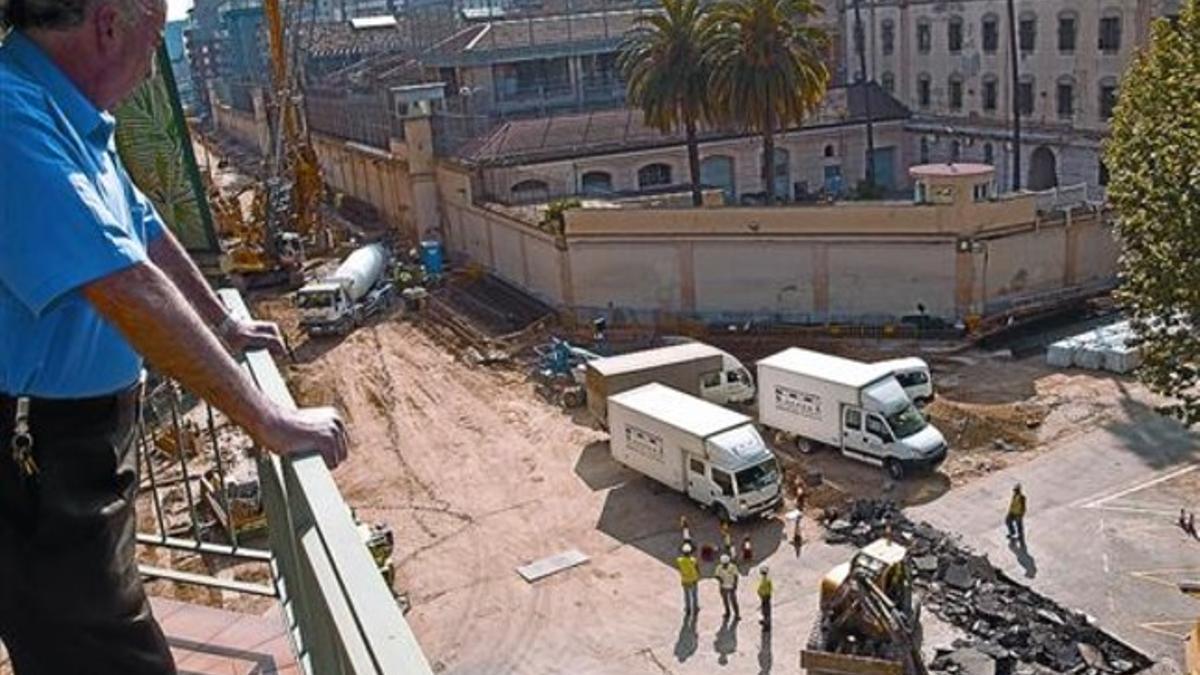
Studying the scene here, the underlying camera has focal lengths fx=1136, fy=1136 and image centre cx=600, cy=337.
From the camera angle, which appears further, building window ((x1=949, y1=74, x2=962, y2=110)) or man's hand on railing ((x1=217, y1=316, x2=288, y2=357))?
building window ((x1=949, y1=74, x2=962, y2=110))

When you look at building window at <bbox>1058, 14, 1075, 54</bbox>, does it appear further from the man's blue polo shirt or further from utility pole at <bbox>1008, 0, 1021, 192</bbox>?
the man's blue polo shirt

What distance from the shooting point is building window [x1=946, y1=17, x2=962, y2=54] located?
48406 mm

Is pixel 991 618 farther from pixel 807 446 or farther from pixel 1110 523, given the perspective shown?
pixel 807 446

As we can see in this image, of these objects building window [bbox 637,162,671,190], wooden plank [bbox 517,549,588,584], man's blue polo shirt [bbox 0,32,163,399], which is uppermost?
man's blue polo shirt [bbox 0,32,163,399]

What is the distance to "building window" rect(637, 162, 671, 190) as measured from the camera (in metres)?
43.2

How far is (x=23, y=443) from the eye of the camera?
2115mm

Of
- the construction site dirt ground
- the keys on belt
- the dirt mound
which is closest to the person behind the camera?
the keys on belt

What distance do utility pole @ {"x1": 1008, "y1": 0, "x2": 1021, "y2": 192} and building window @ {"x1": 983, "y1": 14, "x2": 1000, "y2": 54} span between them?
107 centimetres

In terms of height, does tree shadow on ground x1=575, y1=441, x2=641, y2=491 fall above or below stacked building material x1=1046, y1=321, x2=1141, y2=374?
below

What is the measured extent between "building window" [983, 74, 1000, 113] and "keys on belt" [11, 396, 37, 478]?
160ft

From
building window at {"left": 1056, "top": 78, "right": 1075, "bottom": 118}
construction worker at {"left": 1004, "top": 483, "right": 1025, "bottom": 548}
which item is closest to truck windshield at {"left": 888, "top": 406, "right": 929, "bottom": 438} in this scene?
construction worker at {"left": 1004, "top": 483, "right": 1025, "bottom": 548}

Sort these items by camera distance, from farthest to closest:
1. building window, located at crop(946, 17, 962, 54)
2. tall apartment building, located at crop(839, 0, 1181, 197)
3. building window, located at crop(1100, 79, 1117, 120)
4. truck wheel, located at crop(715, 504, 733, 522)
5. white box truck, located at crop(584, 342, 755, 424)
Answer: building window, located at crop(946, 17, 962, 54), tall apartment building, located at crop(839, 0, 1181, 197), building window, located at crop(1100, 79, 1117, 120), white box truck, located at crop(584, 342, 755, 424), truck wheel, located at crop(715, 504, 733, 522)

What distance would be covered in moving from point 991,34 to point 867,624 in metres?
38.0

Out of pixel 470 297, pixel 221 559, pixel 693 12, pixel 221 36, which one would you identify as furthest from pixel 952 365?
pixel 221 36
